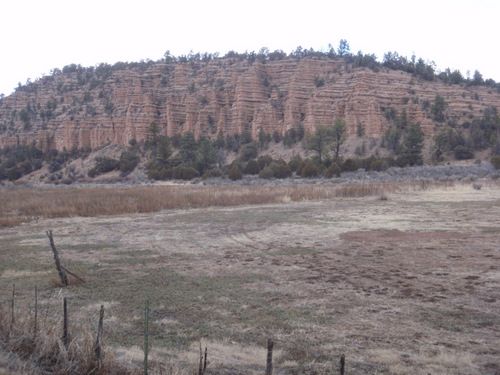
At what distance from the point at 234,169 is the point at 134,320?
43.3m

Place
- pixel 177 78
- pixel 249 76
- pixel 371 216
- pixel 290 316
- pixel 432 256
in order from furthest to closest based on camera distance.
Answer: pixel 177 78, pixel 249 76, pixel 371 216, pixel 432 256, pixel 290 316

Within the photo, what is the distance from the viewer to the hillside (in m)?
68.2

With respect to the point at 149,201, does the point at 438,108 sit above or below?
above

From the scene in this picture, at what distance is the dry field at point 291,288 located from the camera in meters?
5.05

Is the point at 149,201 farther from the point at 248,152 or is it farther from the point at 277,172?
the point at 248,152

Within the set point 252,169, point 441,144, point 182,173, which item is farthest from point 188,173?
point 441,144

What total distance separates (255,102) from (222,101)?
680cm

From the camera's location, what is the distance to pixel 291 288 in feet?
25.5

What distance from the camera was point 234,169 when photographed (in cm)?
4947

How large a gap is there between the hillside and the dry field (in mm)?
52313

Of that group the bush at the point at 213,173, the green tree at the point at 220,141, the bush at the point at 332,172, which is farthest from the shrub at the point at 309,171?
the green tree at the point at 220,141

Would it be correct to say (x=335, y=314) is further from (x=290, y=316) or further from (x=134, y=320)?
(x=134, y=320)

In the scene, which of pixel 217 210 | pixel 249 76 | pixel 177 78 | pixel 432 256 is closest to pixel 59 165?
pixel 177 78

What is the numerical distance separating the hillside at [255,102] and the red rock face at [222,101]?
20 cm
